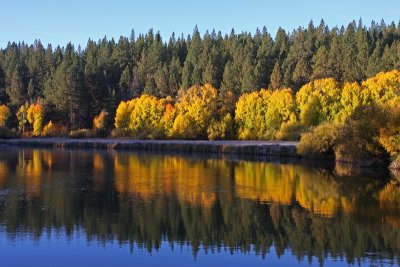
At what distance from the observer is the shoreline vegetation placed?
58.0 m

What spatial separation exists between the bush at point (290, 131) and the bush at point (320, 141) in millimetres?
15672

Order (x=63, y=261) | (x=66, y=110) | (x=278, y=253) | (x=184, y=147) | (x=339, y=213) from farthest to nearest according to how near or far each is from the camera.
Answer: (x=66, y=110), (x=184, y=147), (x=339, y=213), (x=278, y=253), (x=63, y=261)

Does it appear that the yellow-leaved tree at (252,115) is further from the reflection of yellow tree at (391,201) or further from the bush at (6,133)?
the reflection of yellow tree at (391,201)

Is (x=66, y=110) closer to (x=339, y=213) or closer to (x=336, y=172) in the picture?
(x=336, y=172)

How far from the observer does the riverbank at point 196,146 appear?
214 ft

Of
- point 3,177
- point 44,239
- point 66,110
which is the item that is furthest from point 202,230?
point 66,110

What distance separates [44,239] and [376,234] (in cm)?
1350

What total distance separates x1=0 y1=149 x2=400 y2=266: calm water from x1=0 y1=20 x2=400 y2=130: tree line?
5341 centimetres

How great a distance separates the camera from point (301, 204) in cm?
3055

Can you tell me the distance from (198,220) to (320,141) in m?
34.0

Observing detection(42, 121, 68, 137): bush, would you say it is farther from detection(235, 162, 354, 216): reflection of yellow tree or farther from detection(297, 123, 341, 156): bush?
detection(235, 162, 354, 216): reflection of yellow tree

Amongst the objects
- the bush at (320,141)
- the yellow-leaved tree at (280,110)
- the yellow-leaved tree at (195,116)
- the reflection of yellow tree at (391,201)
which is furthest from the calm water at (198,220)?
the yellow-leaved tree at (195,116)

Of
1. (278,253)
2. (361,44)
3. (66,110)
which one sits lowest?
(278,253)

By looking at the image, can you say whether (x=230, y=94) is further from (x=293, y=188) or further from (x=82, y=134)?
(x=293, y=188)
